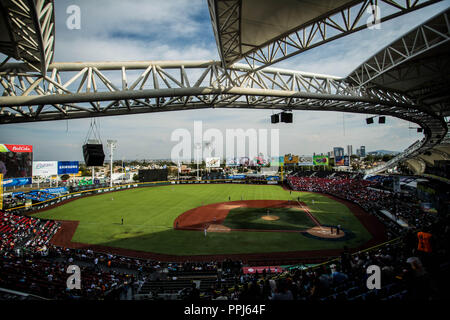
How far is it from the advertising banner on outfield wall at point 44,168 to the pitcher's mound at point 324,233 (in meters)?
52.2

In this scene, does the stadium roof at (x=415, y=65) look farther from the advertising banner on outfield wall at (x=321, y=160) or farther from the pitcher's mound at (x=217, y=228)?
the advertising banner on outfield wall at (x=321, y=160)

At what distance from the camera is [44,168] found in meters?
47.5

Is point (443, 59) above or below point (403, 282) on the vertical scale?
above

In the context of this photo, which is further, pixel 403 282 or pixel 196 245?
pixel 196 245

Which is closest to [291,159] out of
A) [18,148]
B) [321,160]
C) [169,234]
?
[321,160]

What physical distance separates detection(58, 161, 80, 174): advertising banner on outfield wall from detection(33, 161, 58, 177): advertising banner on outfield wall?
72 cm

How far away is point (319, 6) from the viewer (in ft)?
23.7

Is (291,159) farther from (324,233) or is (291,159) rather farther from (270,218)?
(324,233)

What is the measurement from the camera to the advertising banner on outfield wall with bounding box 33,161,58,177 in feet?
153

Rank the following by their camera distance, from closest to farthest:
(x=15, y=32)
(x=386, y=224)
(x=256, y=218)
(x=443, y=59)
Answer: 1. (x=15, y=32)
2. (x=443, y=59)
3. (x=386, y=224)
4. (x=256, y=218)

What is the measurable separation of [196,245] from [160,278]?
5.78m
